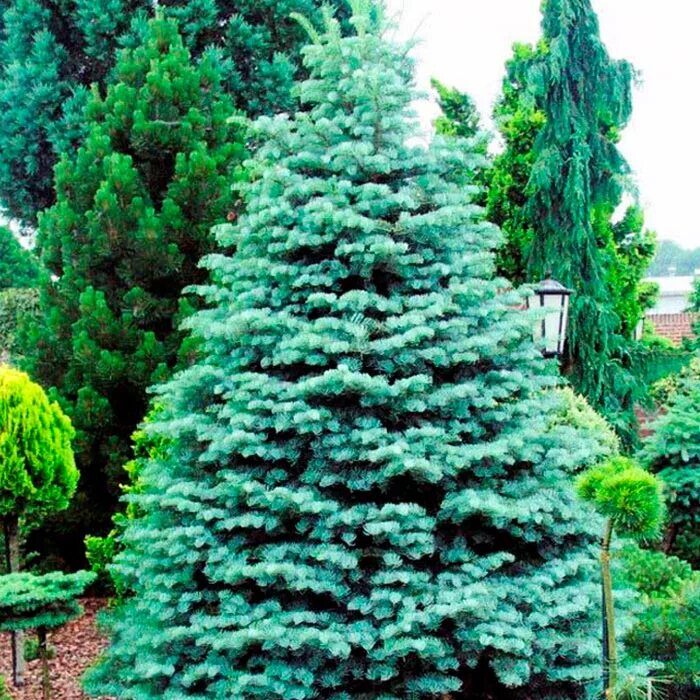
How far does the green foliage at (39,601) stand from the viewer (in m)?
3.83

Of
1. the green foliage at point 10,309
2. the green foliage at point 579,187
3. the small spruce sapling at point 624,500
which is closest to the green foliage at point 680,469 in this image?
the green foliage at point 579,187

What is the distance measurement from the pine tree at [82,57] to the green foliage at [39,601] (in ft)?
21.9

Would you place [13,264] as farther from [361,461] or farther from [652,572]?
[361,461]

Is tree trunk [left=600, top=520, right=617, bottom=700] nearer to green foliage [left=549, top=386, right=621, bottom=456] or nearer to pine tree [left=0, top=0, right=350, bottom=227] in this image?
green foliage [left=549, top=386, right=621, bottom=456]

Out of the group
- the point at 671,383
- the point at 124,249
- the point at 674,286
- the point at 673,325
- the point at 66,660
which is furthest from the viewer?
the point at 674,286

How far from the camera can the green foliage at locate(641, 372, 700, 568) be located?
676 cm

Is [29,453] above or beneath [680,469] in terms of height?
beneath

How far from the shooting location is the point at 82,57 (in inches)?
400

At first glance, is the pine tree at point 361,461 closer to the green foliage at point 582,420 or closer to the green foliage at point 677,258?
the green foliage at point 582,420

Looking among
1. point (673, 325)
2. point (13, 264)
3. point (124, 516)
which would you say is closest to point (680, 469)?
point (124, 516)

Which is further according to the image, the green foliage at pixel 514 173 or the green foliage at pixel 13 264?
the green foliage at pixel 13 264

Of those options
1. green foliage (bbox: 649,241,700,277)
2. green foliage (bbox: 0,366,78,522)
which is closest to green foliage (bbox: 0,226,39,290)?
green foliage (bbox: 0,366,78,522)

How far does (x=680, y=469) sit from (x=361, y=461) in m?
4.55

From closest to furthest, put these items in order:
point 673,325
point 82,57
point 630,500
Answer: point 630,500
point 82,57
point 673,325
